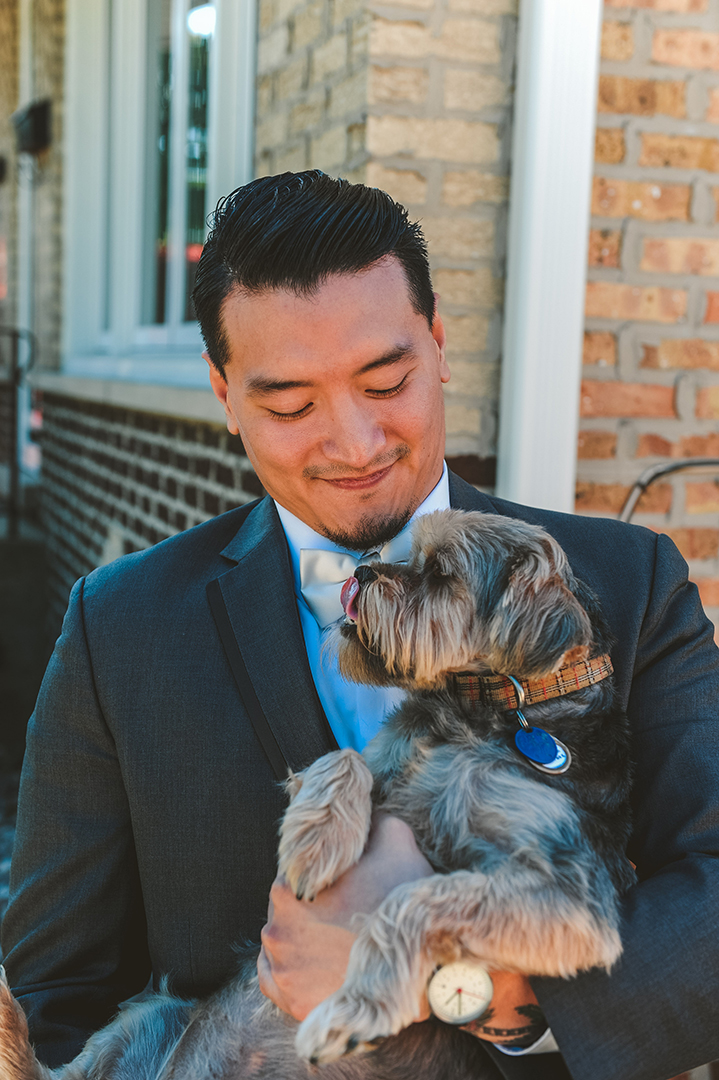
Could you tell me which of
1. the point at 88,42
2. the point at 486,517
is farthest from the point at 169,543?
the point at 88,42

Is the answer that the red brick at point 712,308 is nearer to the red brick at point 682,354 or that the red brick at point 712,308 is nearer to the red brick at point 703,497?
the red brick at point 682,354

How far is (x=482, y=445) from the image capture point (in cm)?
338

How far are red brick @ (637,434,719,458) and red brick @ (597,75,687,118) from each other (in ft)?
3.81

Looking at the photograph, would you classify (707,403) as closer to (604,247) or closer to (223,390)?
(604,247)

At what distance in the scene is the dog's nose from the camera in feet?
6.62

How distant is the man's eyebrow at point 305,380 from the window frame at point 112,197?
296 cm

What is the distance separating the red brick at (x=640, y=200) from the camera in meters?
3.39

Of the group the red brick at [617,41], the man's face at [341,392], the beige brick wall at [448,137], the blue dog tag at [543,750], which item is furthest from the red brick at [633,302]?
the blue dog tag at [543,750]

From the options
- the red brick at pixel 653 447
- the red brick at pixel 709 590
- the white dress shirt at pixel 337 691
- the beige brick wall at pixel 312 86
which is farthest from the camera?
the red brick at pixel 709 590

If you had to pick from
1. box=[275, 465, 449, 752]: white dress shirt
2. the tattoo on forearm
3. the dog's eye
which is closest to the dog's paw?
the tattoo on forearm

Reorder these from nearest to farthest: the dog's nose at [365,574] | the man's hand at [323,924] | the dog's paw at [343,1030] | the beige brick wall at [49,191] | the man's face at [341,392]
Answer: the dog's paw at [343,1030]
the man's hand at [323,924]
the man's face at [341,392]
the dog's nose at [365,574]
the beige brick wall at [49,191]

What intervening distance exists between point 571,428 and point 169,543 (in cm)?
161

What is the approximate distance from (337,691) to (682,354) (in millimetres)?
2127

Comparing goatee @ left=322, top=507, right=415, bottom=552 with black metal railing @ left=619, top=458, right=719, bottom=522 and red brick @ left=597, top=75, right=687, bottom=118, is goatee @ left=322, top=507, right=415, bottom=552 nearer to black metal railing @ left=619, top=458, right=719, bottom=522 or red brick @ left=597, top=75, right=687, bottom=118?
black metal railing @ left=619, top=458, right=719, bottom=522
